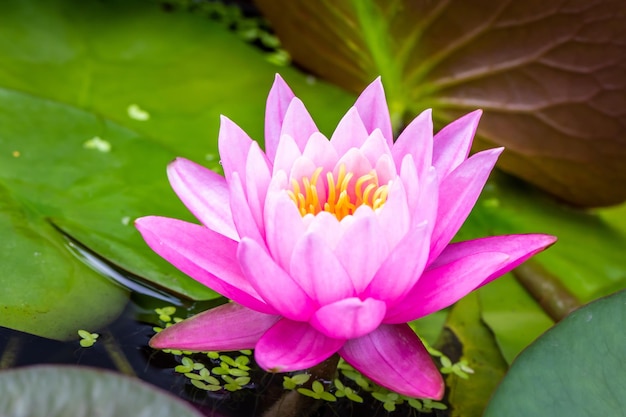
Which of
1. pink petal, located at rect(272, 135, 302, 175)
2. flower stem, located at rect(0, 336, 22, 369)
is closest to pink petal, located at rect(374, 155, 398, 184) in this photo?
pink petal, located at rect(272, 135, 302, 175)

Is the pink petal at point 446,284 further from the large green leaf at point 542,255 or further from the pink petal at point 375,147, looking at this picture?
the large green leaf at point 542,255

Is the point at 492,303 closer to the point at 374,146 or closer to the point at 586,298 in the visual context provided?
the point at 586,298

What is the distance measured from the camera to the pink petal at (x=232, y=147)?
3.02 ft

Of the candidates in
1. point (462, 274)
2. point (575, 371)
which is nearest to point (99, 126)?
point (462, 274)

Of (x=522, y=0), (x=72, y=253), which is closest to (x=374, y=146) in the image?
(x=72, y=253)

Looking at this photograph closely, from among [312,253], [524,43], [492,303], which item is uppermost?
[524,43]

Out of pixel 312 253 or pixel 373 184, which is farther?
pixel 373 184

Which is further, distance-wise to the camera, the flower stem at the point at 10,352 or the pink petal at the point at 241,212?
the flower stem at the point at 10,352

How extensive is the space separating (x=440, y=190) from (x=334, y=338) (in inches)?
9.3

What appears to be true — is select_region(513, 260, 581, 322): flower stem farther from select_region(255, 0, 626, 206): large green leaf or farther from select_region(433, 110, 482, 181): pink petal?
select_region(433, 110, 482, 181): pink petal

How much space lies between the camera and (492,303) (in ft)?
4.25

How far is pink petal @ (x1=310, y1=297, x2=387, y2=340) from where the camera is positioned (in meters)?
0.78

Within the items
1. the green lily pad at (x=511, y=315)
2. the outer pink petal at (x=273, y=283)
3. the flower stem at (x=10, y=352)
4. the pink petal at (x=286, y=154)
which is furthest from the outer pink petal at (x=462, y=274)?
the flower stem at (x=10, y=352)

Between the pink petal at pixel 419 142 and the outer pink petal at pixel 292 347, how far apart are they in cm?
25
